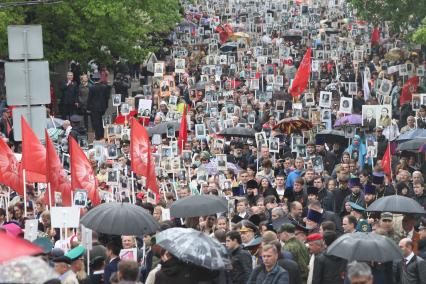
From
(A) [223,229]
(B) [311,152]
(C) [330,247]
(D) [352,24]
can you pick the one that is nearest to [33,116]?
(A) [223,229]

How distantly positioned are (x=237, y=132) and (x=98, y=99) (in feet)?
23.2

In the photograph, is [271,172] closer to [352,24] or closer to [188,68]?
[188,68]

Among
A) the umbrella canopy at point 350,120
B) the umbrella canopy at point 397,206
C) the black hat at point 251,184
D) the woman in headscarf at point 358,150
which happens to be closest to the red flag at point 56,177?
the black hat at point 251,184

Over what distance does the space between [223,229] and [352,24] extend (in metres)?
38.6

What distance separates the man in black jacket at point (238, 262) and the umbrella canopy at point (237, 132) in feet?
50.1

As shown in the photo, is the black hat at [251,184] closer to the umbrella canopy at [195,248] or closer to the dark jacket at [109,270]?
the dark jacket at [109,270]

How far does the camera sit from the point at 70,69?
43.8m

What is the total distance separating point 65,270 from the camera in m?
14.7

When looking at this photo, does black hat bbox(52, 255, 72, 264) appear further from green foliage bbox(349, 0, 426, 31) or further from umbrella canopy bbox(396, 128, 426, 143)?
green foliage bbox(349, 0, 426, 31)

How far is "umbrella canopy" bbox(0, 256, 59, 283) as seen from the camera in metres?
10.4

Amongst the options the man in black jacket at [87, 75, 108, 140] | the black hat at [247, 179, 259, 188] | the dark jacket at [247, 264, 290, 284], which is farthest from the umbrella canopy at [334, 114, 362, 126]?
the dark jacket at [247, 264, 290, 284]

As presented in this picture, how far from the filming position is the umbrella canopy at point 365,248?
1459cm

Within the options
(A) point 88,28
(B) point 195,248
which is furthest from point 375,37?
(B) point 195,248

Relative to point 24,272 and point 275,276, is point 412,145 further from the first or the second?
point 24,272
